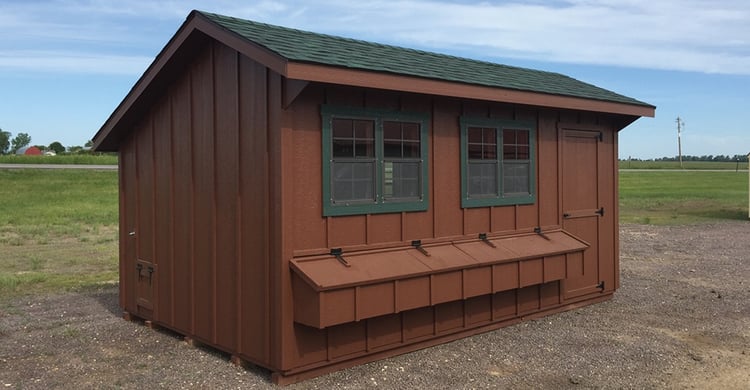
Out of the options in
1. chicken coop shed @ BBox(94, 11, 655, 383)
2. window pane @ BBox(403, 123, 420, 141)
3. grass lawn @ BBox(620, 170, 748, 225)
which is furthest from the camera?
grass lawn @ BBox(620, 170, 748, 225)

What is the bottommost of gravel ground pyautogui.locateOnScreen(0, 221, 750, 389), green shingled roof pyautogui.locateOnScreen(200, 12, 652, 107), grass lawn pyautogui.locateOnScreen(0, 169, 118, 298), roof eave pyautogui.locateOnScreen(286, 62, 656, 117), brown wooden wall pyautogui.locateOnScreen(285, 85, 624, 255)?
gravel ground pyautogui.locateOnScreen(0, 221, 750, 389)

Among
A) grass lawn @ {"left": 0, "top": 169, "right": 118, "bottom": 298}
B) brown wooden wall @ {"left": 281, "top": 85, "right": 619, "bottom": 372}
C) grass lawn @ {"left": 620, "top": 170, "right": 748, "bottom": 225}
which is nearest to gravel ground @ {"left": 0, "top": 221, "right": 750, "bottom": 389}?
brown wooden wall @ {"left": 281, "top": 85, "right": 619, "bottom": 372}

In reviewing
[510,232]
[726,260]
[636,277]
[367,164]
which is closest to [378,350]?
[367,164]

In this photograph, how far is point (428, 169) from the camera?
6.98 m

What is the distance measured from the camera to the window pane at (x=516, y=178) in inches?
314

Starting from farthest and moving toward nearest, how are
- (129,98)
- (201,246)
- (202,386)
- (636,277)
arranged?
(636,277), (129,98), (201,246), (202,386)

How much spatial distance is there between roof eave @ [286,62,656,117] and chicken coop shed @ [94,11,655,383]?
21 mm

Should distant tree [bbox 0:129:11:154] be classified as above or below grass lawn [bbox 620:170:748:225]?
above

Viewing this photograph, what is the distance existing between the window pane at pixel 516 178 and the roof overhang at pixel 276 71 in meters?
0.79

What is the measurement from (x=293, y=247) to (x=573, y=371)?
287cm

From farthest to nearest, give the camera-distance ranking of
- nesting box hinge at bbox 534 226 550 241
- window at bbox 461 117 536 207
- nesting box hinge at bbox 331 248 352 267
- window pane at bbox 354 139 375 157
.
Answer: nesting box hinge at bbox 534 226 550 241
window at bbox 461 117 536 207
window pane at bbox 354 139 375 157
nesting box hinge at bbox 331 248 352 267

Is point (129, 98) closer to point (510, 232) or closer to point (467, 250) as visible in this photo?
point (467, 250)

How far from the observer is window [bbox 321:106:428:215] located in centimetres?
612

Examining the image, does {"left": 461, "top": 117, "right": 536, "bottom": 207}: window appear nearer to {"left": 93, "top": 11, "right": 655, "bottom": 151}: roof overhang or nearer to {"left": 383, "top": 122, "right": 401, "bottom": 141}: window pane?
{"left": 93, "top": 11, "right": 655, "bottom": 151}: roof overhang
